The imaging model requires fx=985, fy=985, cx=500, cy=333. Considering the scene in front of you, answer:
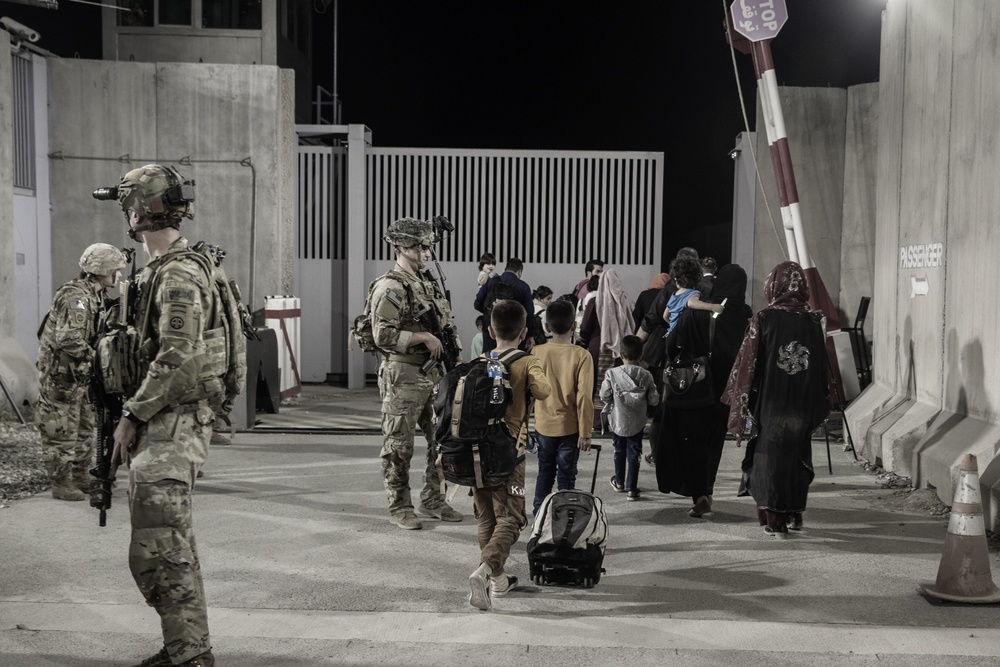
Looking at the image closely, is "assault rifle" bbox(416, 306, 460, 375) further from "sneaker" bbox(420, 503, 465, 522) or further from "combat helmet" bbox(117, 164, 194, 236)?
"combat helmet" bbox(117, 164, 194, 236)

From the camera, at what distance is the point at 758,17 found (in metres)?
11.2

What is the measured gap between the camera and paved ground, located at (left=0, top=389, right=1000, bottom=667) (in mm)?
4102

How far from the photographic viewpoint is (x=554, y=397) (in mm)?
5691

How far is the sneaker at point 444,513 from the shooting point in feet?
21.0

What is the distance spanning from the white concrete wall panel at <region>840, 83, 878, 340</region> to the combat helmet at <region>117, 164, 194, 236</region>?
35.3 ft

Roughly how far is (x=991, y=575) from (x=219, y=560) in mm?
4106

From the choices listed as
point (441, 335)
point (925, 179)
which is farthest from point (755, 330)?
point (925, 179)

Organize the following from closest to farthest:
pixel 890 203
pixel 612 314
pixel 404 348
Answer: pixel 404 348 → pixel 890 203 → pixel 612 314

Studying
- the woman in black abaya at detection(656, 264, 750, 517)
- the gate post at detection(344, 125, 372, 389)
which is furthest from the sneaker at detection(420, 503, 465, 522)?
the gate post at detection(344, 125, 372, 389)

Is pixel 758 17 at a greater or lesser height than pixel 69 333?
greater

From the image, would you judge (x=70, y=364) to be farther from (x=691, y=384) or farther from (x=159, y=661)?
(x=691, y=384)

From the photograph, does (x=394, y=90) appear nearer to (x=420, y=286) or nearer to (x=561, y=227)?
(x=561, y=227)

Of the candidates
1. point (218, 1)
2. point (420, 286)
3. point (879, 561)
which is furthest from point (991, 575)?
point (218, 1)

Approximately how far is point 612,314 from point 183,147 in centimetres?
646
